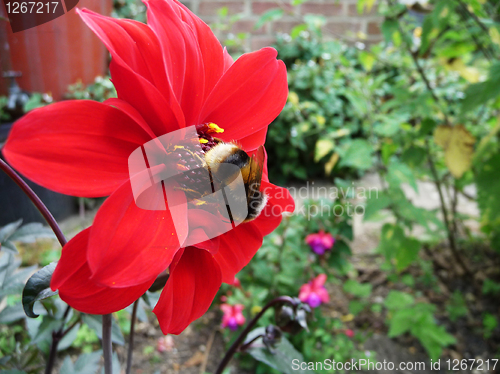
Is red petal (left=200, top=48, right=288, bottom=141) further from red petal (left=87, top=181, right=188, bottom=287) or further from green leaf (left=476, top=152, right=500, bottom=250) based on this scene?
green leaf (left=476, top=152, right=500, bottom=250)

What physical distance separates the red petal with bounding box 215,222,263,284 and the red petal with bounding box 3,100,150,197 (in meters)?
0.08

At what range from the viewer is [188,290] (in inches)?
8.2

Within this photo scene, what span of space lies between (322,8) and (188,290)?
2.25 meters

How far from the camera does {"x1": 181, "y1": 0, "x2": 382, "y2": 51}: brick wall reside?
2035 millimetres

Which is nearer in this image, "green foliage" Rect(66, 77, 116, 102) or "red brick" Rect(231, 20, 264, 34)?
"green foliage" Rect(66, 77, 116, 102)

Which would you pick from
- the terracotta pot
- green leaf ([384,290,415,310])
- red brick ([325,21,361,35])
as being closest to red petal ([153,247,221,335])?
the terracotta pot

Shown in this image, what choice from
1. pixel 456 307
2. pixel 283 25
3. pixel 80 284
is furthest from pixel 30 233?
pixel 283 25

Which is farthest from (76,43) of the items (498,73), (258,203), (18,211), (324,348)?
(324,348)

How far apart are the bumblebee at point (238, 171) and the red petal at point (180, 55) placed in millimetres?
33

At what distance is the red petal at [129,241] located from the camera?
0.52ft

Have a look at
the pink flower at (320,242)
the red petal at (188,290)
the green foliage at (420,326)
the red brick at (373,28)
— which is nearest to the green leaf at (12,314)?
the red petal at (188,290)

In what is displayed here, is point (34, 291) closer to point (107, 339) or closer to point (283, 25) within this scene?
point (107, 339)

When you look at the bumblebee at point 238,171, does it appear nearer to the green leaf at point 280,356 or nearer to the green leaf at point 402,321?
the green leaf at point 280,356

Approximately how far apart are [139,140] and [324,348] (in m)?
0.90
